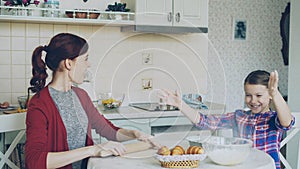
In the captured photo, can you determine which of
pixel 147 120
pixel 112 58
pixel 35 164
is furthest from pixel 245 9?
pixel 35 164

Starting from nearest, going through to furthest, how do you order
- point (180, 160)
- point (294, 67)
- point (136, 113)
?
point (180, 160), point (136, 113), point (294, 67)

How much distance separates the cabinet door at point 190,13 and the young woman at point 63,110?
137 centimetres

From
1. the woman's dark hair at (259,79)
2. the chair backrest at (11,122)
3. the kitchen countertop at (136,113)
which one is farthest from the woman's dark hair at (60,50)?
the kitchen countertop at (136,113)

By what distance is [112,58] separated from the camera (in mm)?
3215

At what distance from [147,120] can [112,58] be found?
694 mm

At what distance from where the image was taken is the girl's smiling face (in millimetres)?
1977

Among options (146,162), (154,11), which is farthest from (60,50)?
(154,11)

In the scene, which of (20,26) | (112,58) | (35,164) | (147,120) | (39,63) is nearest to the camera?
(35,164)

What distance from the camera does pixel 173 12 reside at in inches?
123

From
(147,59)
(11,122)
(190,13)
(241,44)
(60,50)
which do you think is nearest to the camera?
(60,50)

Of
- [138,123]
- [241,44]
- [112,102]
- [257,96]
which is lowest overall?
[138,123]

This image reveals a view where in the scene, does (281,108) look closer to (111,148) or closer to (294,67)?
(111,148)

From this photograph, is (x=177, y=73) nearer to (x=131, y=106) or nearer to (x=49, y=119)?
(x=131, y=106)

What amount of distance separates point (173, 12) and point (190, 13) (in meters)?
0.14
